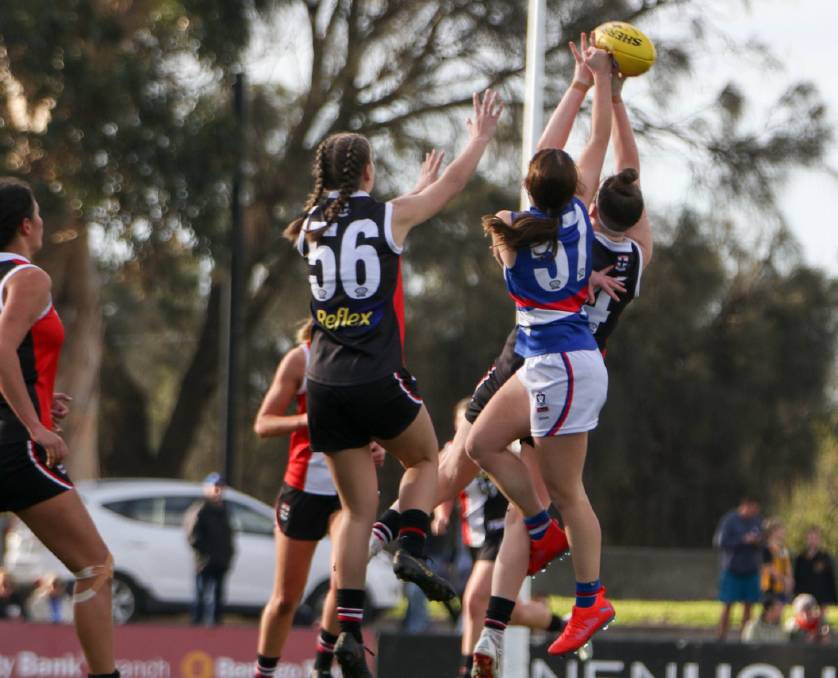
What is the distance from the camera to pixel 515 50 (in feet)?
80.5

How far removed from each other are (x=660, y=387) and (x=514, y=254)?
24.0 m

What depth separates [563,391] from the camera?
6.54 metres

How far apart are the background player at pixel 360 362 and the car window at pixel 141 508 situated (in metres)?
13.8

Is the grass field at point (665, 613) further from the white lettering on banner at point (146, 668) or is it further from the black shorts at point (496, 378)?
the black shorts at point (496, 378)

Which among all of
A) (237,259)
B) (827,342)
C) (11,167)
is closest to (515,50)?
(237,259)

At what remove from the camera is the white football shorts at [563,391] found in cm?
654

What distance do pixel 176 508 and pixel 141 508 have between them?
0.48m

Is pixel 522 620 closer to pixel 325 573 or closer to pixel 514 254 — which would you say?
pixel 514 254

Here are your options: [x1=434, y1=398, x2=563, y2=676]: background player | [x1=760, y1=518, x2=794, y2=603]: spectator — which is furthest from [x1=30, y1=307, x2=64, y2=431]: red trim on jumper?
[x1=760, y1=518, x2=794, y2=603]: spectator

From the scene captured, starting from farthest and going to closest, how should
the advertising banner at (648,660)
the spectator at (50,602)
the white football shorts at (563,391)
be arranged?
1. the spectator at (50,602)
2. the advertising banner at (648,660)
3. the white football shorts at (563,391)

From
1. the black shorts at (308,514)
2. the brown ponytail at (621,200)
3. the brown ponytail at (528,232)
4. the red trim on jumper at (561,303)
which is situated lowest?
the black shorts at (308,514)

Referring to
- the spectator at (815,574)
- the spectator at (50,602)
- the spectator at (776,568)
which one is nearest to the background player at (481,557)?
the spectator at (50,602)

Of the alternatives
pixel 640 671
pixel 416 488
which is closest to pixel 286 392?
pixel 416 488

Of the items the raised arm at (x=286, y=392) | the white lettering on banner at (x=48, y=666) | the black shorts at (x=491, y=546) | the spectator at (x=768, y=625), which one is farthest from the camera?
the spectator at (x=768, y=625)
